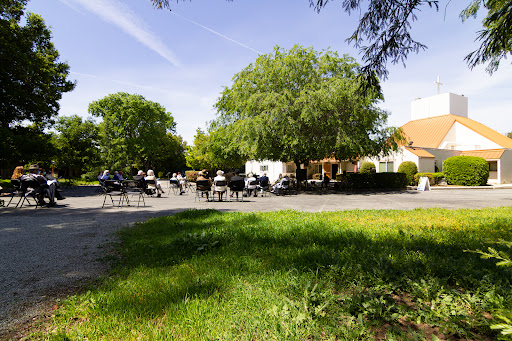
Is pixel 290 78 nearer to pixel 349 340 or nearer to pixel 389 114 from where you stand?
pixel 389 114

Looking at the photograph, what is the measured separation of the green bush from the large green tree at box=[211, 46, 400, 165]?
1102 cm

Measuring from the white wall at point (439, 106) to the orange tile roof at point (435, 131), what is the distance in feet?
8.52

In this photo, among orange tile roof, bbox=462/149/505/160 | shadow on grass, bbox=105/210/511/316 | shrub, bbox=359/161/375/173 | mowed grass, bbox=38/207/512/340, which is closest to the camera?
mowed grass, bbox=38/207/512/340

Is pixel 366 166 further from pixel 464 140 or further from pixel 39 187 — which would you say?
pixel 39 187

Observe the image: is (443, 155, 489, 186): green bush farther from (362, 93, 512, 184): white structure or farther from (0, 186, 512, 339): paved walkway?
(0, 186, 512, 339): paved walkway

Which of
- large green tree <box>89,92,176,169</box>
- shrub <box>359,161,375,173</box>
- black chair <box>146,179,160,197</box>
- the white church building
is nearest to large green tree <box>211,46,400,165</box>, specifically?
black chair <box>146,179,160,197</box>

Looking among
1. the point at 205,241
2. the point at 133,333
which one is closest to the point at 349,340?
the point at 133,333

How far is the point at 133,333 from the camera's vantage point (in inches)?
83.4

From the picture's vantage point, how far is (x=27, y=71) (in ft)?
55.0

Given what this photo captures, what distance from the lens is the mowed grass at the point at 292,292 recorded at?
2115mm

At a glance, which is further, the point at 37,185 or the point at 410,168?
the point at 410,168

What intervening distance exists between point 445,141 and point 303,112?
27108mm

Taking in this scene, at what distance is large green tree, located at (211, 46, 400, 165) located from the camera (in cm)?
1620

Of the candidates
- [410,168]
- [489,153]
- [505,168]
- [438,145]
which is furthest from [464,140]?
[410,168]
